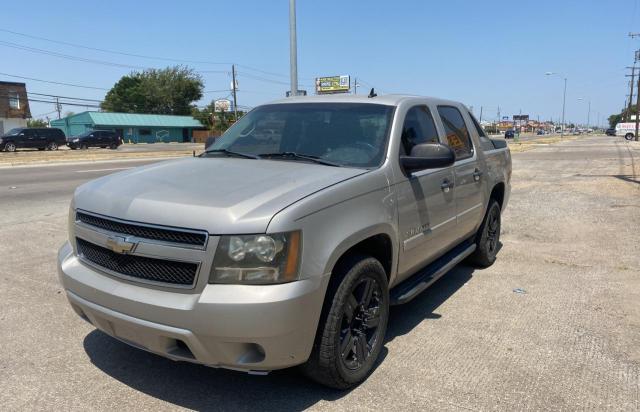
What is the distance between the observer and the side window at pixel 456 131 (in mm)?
4839

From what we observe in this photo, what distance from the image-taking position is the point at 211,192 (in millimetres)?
2910

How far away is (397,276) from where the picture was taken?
3.72m

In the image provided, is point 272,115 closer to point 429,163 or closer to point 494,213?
point 429,163

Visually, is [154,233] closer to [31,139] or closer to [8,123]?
[31,139]

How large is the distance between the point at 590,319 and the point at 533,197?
25.5 feet

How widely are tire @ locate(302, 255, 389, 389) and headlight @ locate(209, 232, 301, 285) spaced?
0.46m

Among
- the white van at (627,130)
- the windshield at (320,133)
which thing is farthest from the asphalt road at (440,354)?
the white van at (627,130)

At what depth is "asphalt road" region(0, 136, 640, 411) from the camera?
3088mm

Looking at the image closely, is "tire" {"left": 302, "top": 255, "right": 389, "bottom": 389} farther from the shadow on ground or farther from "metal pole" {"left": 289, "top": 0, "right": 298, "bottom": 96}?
"metal pole" {"left": 289, "top": 0, "right": 298, "bottom": 96}

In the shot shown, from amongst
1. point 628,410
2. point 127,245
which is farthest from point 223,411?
point 628,410

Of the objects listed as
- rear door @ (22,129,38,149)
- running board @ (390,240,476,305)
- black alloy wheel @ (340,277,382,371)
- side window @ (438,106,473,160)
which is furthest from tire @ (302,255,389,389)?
rear door @ (22,129,38,149)

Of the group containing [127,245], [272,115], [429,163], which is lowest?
[127,245]

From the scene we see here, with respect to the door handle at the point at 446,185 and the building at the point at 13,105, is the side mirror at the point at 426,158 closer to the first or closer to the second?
the door handle at the point at 446,185

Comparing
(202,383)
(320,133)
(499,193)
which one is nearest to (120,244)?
(202,383)
